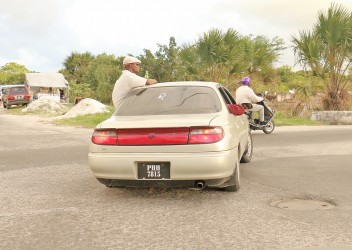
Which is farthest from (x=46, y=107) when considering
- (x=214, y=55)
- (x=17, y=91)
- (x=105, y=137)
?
(x=105, y=137)

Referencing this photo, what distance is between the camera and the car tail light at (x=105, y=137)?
471 cm

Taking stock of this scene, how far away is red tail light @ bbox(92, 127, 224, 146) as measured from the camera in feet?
14.9

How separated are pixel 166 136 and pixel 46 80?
170 feet

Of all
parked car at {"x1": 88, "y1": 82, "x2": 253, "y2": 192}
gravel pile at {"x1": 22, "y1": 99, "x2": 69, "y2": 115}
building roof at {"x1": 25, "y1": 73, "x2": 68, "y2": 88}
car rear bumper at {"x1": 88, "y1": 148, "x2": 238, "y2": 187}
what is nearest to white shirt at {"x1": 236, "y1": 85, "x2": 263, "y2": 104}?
parked car at {"x1": 88, "y1": 82, "x2": 253, "y2": 192}

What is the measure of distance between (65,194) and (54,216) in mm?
1010

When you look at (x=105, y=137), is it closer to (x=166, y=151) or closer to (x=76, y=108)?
(x=166, y=151)

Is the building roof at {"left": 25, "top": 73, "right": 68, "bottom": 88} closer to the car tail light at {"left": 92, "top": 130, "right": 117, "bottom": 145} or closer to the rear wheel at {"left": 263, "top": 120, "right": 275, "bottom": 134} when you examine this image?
the rear wheel at {"left": 263, "top": 120, "right": 275, "bottom": 134}

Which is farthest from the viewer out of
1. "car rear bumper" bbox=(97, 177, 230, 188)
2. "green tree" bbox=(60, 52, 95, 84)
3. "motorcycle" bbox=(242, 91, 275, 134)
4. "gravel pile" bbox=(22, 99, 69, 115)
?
"green tree" bbox=(60, 52, 95, 84)

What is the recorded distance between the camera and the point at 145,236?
12.0 ft

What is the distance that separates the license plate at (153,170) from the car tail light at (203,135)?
0.41 meters

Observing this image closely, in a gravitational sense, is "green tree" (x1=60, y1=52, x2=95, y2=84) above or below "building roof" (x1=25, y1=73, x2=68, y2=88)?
above

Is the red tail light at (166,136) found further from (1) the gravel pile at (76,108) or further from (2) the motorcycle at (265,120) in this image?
(1) the gravel pile at (76,108)

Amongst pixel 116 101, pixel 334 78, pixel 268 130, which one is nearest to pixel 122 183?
pixel 116 101

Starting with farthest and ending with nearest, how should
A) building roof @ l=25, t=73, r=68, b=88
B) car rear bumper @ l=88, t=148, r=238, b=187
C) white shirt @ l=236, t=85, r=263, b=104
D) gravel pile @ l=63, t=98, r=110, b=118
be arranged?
building roof @ l=25, t=73, r=68, b=88, gravel pile @ l=63, t=98, r=110, b=118, white shirt @ l=236, t=85, r=263, b=104, car rear bumper @ l=88, t=148, r=238, b=187
